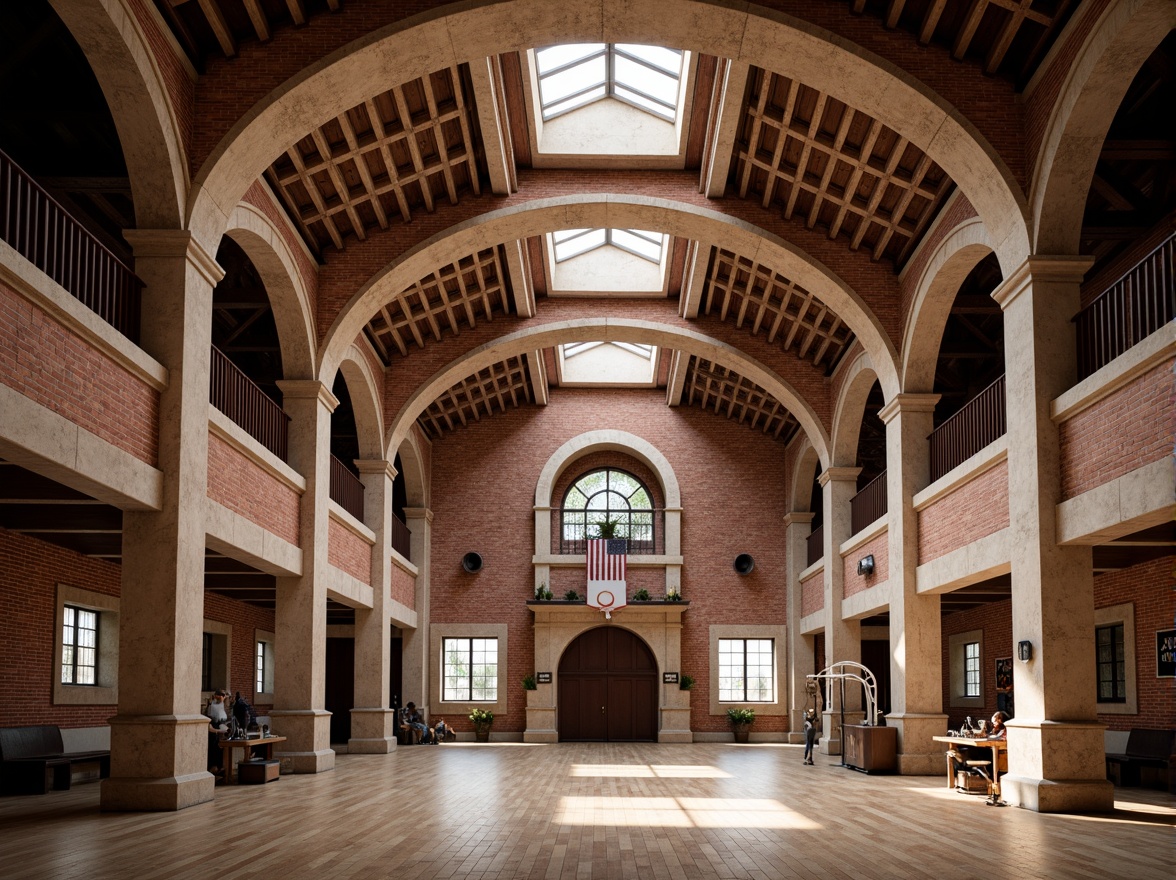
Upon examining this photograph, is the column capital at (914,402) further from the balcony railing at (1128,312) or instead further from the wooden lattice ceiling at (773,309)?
the balcony railing at (1128,312)

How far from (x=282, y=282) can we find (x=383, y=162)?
2.46 m

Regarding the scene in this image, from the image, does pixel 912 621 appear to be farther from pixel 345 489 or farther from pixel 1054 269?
pixel 345 489

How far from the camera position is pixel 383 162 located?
18.3 m

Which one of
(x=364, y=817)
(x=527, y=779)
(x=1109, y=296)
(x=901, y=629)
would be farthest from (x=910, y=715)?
(x=364, y=817)

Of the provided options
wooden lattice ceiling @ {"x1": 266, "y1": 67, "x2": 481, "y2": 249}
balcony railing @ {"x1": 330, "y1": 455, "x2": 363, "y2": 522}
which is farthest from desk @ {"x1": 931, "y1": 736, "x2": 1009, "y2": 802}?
balcony railing @ {"x1": 330, "y1": 455, "x2": 363, "y2": 522}

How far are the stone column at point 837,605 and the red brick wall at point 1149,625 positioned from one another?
642cm

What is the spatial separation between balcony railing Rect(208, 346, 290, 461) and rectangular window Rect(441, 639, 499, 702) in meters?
13.6

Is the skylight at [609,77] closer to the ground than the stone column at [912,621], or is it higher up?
higher up

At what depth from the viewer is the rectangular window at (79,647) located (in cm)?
1822

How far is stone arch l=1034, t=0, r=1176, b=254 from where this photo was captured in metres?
11.4

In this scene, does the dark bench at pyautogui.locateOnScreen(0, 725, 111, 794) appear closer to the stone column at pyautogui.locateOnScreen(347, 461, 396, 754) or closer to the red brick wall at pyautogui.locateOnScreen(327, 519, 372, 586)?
the red brick wall at pyautogui.locateOnScreen(327, 519, 372, 586)

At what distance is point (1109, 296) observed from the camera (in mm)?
12734

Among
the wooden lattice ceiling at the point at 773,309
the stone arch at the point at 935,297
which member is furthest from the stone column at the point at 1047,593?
the wooden lattice ceiling at the point at 773,309

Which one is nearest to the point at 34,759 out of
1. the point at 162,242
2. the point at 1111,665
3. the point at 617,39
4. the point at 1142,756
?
the point at 162,242
